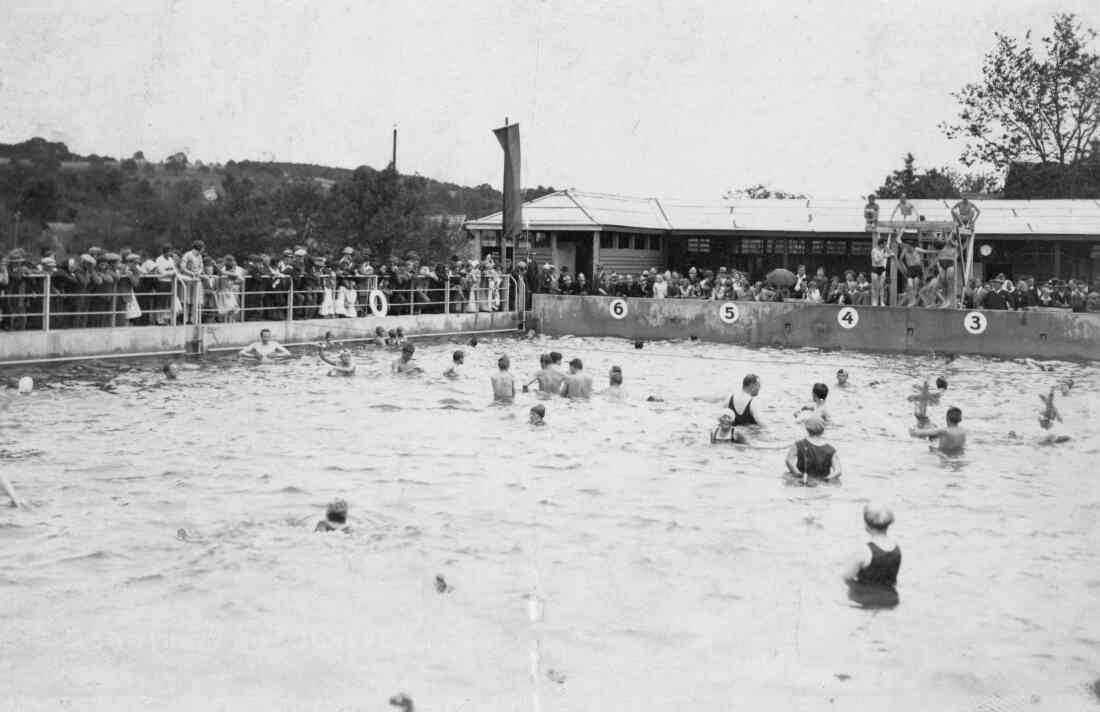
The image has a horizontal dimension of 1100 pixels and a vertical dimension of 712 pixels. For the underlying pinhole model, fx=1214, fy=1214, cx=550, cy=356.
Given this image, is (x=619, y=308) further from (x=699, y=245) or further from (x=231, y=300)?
(x=699, y=245)

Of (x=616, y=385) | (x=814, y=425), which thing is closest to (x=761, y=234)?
(x=616, y=385)

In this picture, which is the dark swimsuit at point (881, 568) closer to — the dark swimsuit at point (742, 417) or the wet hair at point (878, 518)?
the wet hair at point (878, 518)

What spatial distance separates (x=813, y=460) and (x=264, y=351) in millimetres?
13815

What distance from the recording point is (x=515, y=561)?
11.3 metres

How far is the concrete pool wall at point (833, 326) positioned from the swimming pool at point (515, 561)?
9600mm

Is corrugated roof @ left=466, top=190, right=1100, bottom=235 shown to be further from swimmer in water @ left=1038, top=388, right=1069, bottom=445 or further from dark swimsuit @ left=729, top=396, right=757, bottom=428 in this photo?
dark swimsuit @ left=729, top=396, right=757, bottom=428

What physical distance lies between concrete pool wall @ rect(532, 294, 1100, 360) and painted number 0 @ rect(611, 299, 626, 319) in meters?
0.03

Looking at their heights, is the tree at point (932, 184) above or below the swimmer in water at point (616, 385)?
above

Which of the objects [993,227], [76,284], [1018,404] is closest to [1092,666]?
[1018,404]

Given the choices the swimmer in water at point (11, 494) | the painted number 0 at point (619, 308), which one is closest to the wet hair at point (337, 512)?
the swimmer in water at point (11, 494)

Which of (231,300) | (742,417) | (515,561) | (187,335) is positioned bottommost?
(515,561)

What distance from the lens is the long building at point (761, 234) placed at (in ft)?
131

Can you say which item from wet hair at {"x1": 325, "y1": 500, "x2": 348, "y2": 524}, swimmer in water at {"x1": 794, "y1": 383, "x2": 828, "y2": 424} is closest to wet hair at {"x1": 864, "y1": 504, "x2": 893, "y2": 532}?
wet hair at {"x1": 325, "y1": 500, "x2": 348, "y2": 524}

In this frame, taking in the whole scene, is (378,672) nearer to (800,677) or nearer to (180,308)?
(800,677)
